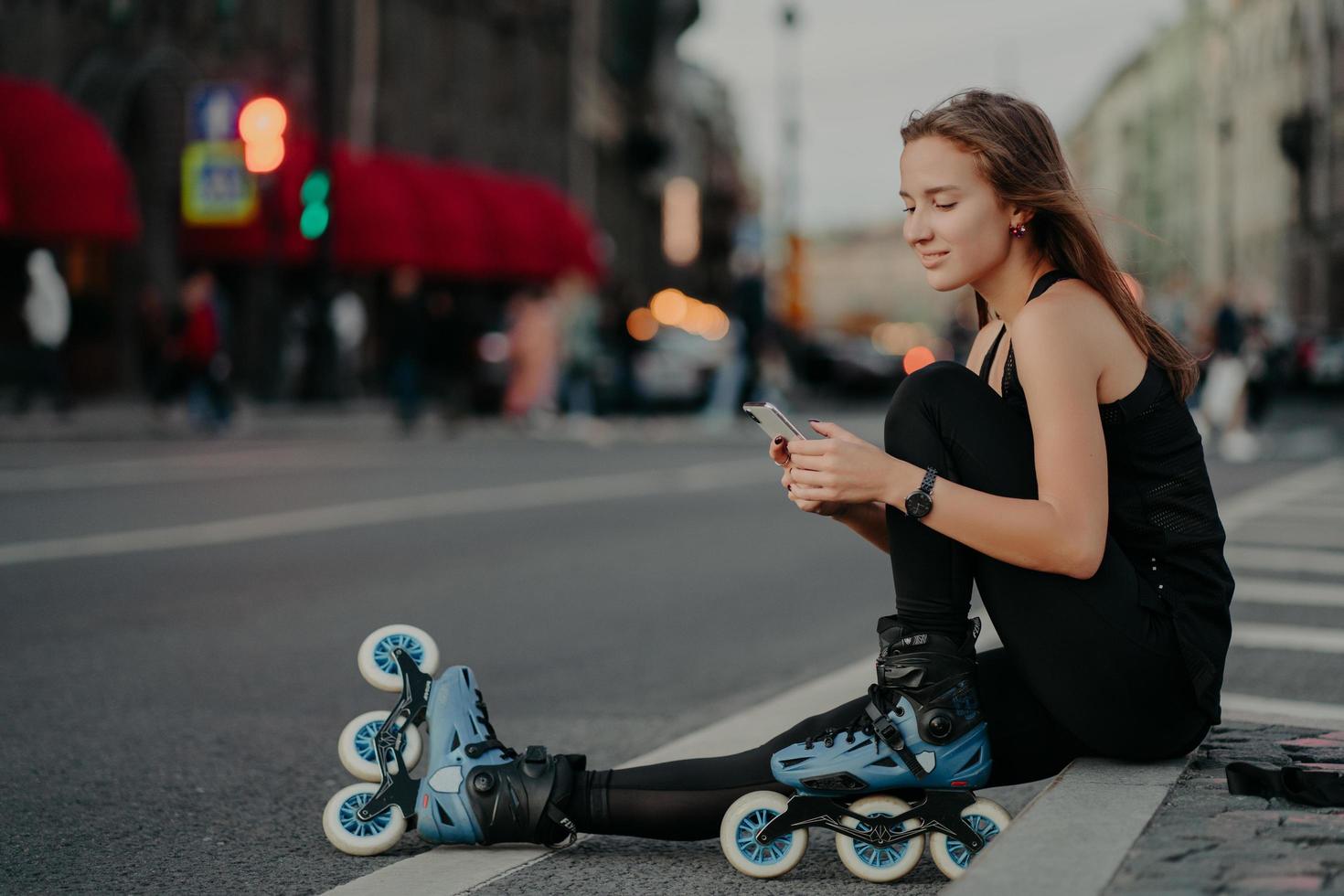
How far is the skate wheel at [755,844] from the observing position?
3.46 m

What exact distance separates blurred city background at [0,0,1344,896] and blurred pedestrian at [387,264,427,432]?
60mm

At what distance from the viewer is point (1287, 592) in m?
8.52

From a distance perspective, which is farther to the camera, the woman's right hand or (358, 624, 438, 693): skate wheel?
(358, 624, 438, 693): skate wheel

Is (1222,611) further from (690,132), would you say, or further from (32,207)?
(690,132)

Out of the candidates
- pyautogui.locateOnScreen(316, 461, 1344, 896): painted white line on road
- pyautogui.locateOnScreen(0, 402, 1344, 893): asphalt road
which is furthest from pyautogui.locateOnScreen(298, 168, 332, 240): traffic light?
pyautogui.locateOnScreen(316, 461, 1344, 896): painted white line on road

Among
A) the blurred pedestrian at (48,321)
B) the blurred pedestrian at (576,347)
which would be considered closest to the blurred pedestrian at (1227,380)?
the blurred pedestrian at (576,347)

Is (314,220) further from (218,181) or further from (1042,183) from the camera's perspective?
(1042,183)

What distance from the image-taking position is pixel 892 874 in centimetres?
348

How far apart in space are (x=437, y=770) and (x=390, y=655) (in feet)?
0.82

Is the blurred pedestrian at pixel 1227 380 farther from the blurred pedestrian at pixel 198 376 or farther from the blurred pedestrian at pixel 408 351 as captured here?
the blurred pedestrian at pixel 198 376

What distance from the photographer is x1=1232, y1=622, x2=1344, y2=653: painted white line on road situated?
6.91m

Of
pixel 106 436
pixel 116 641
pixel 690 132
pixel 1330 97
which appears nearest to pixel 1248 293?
pixel 106 436

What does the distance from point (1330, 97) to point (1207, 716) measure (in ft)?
201

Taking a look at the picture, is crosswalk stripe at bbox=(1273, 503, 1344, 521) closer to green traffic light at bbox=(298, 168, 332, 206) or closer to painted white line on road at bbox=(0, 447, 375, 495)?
painted white line on road at bbox=(0, 447, 375, 495)
